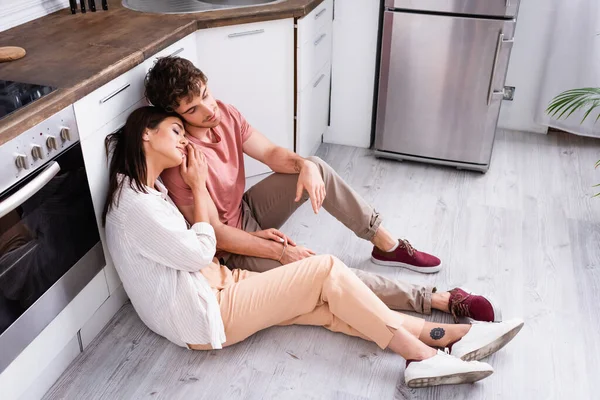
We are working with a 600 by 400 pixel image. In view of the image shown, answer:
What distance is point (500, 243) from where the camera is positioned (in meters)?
2.35

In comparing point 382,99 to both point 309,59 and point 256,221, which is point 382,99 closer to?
point 309,59

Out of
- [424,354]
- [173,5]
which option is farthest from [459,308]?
[173,5]

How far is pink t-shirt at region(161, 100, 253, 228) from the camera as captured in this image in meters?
1.80

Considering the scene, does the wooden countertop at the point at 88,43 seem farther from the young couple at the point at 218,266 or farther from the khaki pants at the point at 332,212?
the khaki pants at the point at 332,212

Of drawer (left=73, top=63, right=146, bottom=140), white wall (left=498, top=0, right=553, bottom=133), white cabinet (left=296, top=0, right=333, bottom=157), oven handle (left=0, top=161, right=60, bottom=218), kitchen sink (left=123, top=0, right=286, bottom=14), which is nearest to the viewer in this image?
oven handle (left=0, top=161, right=60, bottom=218)

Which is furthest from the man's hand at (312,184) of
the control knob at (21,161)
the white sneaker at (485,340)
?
the control knob at (21,161)

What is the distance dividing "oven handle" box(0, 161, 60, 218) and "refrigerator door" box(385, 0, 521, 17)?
1.67m

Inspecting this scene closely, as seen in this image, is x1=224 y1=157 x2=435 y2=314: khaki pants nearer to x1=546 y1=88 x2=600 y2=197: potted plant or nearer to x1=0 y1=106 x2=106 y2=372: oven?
x1=0 y1=106 x2=106 y2=372: oven

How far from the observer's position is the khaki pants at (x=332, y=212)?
1942 mm

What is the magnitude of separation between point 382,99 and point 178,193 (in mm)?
1337

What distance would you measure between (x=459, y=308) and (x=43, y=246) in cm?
125

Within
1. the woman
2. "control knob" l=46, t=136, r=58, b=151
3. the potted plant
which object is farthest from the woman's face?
the potted plant

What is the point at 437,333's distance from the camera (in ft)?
5.93

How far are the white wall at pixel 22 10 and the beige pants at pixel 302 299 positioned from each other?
107 cm
